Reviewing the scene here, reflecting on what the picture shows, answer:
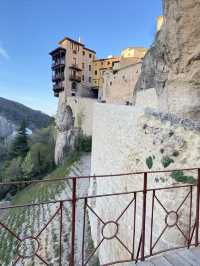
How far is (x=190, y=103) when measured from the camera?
7.74 m

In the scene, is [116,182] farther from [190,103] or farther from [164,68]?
[164,68]

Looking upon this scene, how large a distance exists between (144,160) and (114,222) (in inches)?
123

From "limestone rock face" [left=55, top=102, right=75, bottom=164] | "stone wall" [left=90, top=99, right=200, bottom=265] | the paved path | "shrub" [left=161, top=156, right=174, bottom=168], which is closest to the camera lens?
the paved path

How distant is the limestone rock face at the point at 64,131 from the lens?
1181 inches

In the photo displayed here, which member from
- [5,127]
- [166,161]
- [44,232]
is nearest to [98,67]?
[44,232]

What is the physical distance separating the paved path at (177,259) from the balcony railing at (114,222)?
0.57 ft

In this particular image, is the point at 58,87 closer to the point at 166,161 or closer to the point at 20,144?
the point at 20,144

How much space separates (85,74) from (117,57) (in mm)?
7165

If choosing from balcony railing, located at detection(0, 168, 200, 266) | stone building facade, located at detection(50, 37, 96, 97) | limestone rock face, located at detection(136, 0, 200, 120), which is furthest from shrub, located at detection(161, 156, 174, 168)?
stone building facade, located at detection(50, 37, 96, 97)

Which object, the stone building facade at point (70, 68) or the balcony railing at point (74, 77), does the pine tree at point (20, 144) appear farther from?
the balcony railing at point (74, 77)

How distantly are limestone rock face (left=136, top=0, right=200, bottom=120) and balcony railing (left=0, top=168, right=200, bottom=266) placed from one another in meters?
3.21

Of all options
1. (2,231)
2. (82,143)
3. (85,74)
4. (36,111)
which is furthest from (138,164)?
(36,111)

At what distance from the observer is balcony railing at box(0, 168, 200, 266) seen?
270 centimetres

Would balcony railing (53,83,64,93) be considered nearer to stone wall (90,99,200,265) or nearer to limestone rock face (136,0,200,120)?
stone wall (90,99,200,265)
